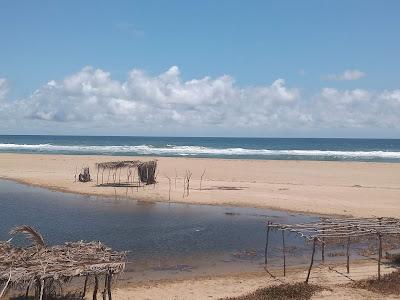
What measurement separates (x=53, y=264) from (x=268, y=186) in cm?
2388

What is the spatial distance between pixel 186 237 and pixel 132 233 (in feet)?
7.47

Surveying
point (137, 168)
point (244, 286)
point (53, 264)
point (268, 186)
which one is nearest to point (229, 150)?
point (268, 186)

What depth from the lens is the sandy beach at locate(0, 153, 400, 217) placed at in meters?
26.9

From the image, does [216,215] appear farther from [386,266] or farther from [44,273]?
[44,273]

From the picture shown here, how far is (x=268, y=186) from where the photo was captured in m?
33.0

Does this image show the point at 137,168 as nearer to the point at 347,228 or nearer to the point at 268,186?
the point at 268,186

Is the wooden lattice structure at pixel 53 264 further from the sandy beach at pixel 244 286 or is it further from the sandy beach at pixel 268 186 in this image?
the sandy beach at pixel 268 186

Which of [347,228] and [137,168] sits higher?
[137,168]

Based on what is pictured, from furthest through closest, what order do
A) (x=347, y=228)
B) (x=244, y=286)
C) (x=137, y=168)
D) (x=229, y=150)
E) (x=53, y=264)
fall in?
(x=229, y=150)
(x=137, y=168)
(x=347, y=228)
(x=244, y=286)
(x=53, y=264)

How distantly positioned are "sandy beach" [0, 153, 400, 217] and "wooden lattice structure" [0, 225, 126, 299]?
639 inches

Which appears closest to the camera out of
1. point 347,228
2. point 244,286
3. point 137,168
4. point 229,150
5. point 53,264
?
point 53,264

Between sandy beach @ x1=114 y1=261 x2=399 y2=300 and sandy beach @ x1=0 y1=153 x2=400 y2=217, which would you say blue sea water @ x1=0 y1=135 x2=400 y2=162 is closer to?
sandy beach @ x1=0 y1=153 x2=400 y2=217

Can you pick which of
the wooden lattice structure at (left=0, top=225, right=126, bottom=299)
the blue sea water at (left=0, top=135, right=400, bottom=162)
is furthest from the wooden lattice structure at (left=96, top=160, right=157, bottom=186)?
the blue sea water at (left=0, top=135, right=400, bottom=162)

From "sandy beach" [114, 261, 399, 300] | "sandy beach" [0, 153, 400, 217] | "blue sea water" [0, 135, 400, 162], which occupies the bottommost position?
"sandy beach" [114, 261, 399, 300]
